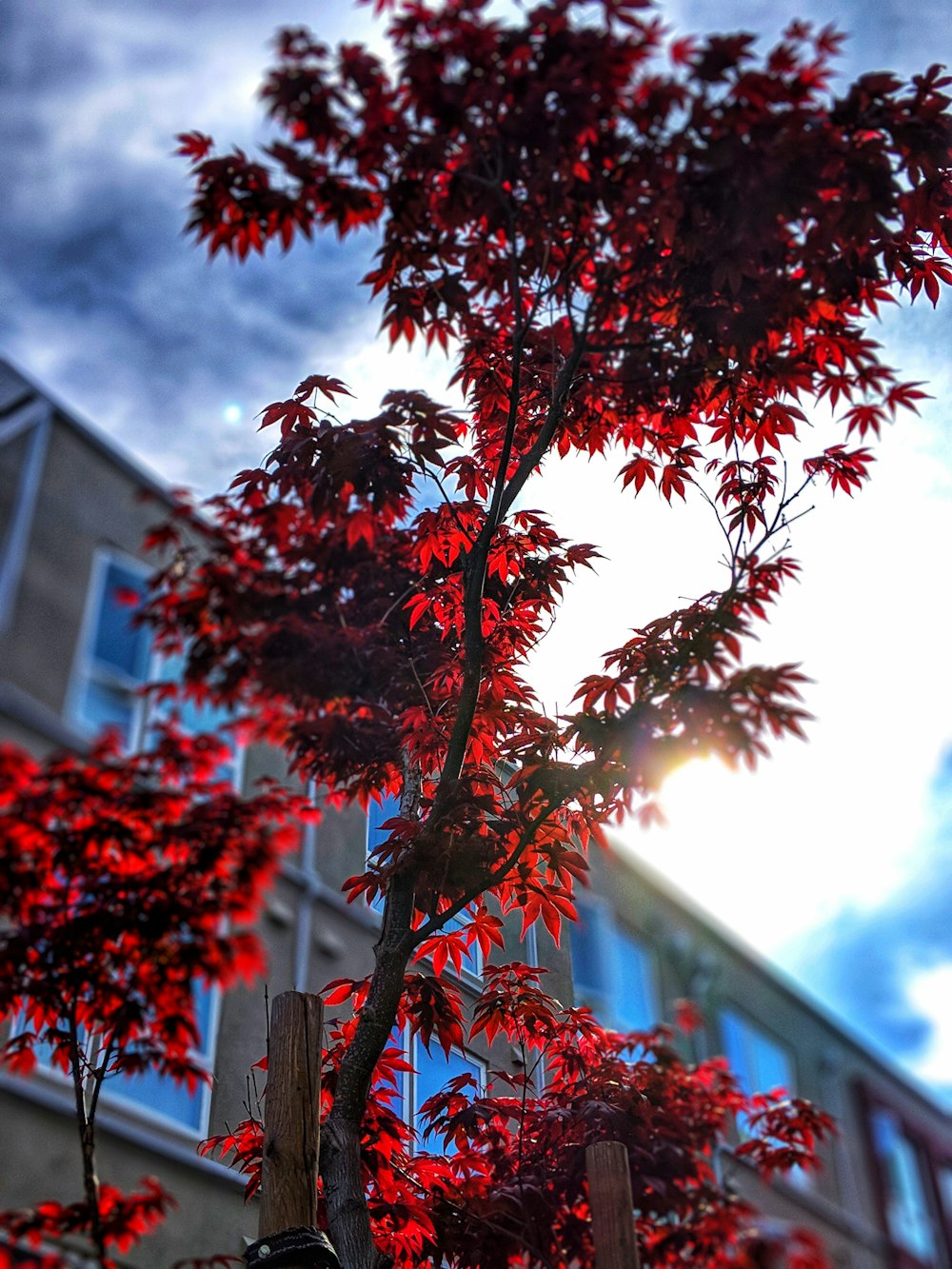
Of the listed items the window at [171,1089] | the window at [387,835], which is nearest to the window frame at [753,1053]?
the window at [171,1089]

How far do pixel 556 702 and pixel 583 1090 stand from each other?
1.60 meters

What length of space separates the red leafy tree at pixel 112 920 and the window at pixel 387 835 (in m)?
0.92

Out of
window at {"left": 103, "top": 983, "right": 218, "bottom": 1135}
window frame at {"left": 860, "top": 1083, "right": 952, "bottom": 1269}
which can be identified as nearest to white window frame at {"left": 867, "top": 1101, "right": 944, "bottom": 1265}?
window frame at {"left": 860, "top": 1083, "right": 952, "bottom": 1269}

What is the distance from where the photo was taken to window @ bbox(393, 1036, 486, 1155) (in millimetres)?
4062

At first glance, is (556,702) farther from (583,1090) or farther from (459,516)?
(583,1090)

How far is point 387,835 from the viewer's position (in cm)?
444

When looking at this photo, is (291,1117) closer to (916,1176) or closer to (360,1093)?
(360,1093)

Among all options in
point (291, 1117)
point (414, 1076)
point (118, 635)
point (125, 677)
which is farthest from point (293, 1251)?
point (118, 635)

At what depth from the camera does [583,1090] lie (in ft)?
13.9

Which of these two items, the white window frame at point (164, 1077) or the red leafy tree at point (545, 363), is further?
the white window frame at point (164, 1077)

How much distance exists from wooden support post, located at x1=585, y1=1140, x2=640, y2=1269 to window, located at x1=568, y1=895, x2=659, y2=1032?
21.7 feet

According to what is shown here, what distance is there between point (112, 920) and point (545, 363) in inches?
109

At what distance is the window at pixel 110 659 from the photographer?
648 centimetres

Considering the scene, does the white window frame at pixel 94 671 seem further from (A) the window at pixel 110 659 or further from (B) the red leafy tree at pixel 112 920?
(B) the red leafy tree at pixel 112 920
